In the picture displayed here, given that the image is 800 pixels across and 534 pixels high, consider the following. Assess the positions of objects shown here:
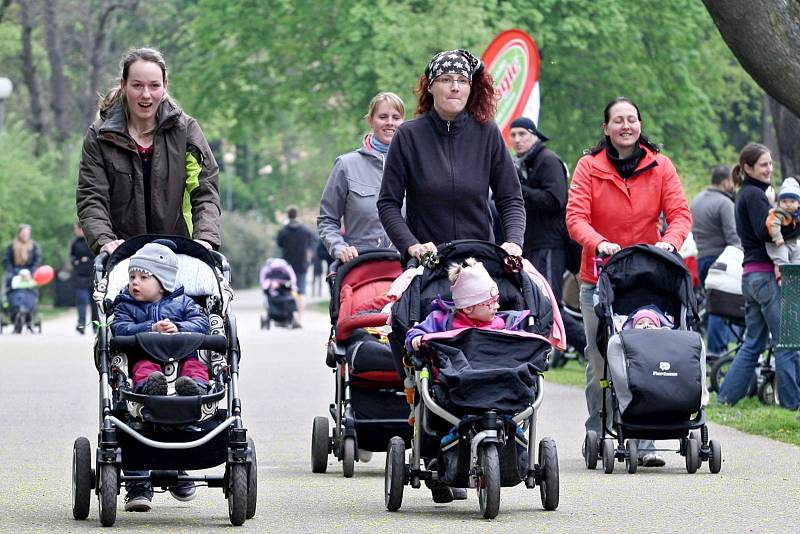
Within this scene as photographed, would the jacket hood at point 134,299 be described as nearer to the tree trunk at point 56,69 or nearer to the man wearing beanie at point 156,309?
the man wearing beanie at point 156,309

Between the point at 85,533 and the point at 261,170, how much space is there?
71639 mm

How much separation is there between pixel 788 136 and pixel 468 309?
12932 millimetres

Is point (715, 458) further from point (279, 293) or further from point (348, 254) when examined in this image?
point (279, 293)

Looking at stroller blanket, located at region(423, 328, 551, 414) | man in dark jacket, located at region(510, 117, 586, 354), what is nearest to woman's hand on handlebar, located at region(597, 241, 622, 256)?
stroller blanket, located at region(423, 328, 551, 414)

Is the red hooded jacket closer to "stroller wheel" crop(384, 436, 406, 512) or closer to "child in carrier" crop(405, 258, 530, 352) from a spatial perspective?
"child in carrier" crop(405, 258, 530, 352)

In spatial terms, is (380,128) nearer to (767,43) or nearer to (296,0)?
(767,43)

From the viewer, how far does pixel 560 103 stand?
43906 mm

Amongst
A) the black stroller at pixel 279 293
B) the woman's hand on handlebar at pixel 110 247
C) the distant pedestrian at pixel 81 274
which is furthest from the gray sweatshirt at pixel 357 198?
the black stroller at pixel 279 293

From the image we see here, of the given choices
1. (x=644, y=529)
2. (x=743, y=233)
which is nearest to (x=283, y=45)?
(x=743, y=233)

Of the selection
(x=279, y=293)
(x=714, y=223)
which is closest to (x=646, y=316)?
(x=714, y=223)

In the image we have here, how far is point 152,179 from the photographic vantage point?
30.4ft

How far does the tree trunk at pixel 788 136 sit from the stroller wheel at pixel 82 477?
44.7 ft

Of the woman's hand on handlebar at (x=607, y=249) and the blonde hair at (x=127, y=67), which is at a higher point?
the blonde hair at (x=127, y=67)

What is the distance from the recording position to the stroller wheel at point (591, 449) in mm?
10953
